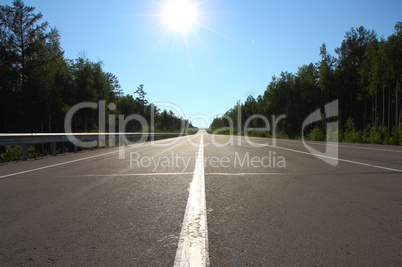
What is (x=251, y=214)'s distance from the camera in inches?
145

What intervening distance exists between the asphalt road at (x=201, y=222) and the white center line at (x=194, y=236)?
0.01 meters

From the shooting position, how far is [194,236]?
2871 mm

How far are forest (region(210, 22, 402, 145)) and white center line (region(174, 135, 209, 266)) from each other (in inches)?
1038

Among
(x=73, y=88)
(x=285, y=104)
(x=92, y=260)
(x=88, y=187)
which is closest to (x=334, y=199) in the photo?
(x=92, y=260)

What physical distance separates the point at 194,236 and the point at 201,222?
0.47 m

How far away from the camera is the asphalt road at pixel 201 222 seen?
2453 millimetres

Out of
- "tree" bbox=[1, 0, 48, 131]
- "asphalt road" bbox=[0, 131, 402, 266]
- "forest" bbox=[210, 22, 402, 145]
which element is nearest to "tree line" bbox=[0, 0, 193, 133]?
"tree" bbox=[1, 0, 48, 131]

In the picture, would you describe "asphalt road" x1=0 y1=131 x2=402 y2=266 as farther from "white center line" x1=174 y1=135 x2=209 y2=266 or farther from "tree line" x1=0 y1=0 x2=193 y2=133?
"tree line" x1=0 y1=0 x2=193 y2=133

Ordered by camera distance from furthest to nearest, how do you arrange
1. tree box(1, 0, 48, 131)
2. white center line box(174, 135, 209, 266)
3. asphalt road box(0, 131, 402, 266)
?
tree box(1, 0, 48, 131) → asphalt road box(0, 131, 402, 266) → white center line box(174, 135, 209, 266)

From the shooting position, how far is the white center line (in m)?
2.35

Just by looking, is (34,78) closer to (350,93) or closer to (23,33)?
(23,33)

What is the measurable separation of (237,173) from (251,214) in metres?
3.51

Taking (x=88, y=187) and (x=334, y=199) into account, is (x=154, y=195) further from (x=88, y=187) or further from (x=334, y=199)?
(x=334, y=199)

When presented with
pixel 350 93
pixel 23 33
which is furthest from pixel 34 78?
pixel 350 93
